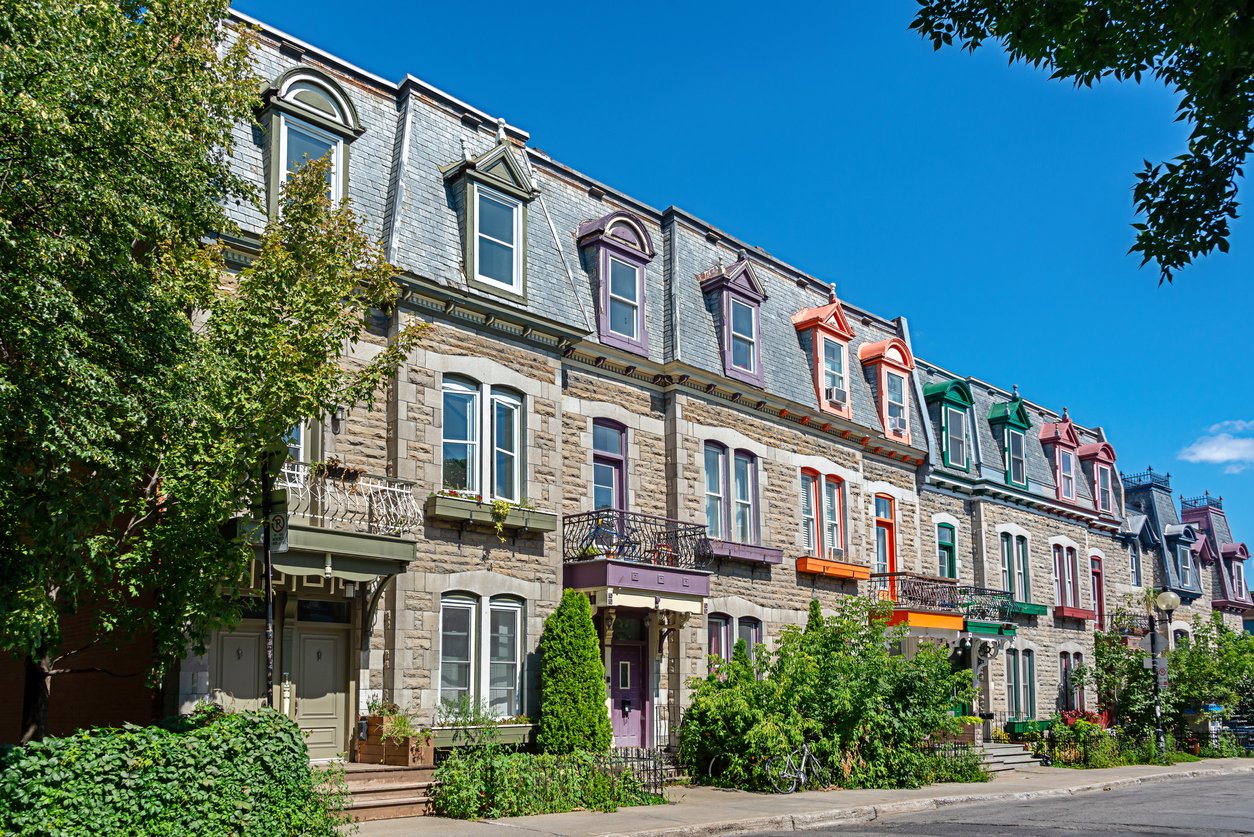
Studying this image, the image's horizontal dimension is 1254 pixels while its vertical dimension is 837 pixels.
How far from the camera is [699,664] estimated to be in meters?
22.2

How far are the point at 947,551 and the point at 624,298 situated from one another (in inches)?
569

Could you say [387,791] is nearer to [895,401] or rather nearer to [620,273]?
[620,273]

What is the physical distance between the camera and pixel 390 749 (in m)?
16.1

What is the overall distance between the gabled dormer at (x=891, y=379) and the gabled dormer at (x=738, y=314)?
210 inches

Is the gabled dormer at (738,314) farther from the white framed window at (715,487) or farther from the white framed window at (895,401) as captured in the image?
the white framed window at (895,401)

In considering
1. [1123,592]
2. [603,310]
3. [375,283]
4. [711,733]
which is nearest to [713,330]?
[603,310]

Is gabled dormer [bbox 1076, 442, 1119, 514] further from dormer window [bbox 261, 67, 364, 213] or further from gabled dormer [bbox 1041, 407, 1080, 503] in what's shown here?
dormer window [bbox 261, 67, 364, 213]

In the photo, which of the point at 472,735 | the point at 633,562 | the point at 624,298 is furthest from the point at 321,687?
the point at 624,298

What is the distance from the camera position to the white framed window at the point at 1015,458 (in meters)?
35.4

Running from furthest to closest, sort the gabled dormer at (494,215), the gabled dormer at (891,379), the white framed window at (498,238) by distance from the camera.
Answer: the gabled dormer at (891,379)
the white framed window at (498,238)
the gabled dormer at (494,215)

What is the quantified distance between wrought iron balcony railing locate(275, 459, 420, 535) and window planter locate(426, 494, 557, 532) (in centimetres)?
42

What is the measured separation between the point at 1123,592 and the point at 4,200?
3932 centimetres

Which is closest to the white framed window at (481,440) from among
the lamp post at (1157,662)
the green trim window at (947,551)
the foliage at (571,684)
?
the foliage at (571,684)

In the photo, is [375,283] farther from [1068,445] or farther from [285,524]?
[1068,445]
